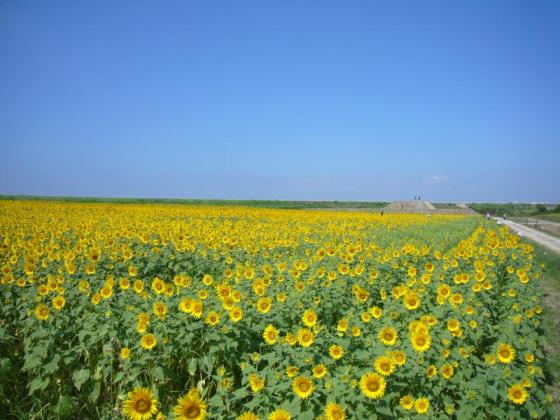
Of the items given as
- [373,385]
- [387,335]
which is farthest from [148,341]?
[387,335]

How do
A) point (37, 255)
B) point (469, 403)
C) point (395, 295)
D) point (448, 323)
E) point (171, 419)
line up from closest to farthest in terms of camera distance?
point (171, 419)
point (469, 403)
point (448, 323)
point (395, 295)
point (37, 255)

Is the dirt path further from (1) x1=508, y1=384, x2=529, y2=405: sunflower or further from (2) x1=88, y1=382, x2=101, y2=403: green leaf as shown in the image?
(2) x1=88, y1=382, x2=101, y2=403: green leaf

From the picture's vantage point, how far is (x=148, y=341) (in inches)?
128

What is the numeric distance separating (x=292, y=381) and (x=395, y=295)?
251 cm

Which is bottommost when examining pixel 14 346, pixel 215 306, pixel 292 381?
pixel 14 346

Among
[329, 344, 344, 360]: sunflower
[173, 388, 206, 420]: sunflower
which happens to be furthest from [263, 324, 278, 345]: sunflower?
[173, 388, 206, 420]: sunflower

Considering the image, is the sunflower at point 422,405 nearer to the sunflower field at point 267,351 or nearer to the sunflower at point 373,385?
the sunflower field at point 267,351

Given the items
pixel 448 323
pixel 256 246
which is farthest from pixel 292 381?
pixel 256 246

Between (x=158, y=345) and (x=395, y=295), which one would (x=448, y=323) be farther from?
(x=158, y=345)

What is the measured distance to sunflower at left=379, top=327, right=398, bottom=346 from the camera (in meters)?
3.24

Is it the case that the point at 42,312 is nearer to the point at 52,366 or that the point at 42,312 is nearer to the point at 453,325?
the point at 52,366

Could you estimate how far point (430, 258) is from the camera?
8.49 meters

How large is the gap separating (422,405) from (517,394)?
0.77 meters

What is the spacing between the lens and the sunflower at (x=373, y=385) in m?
2.56
